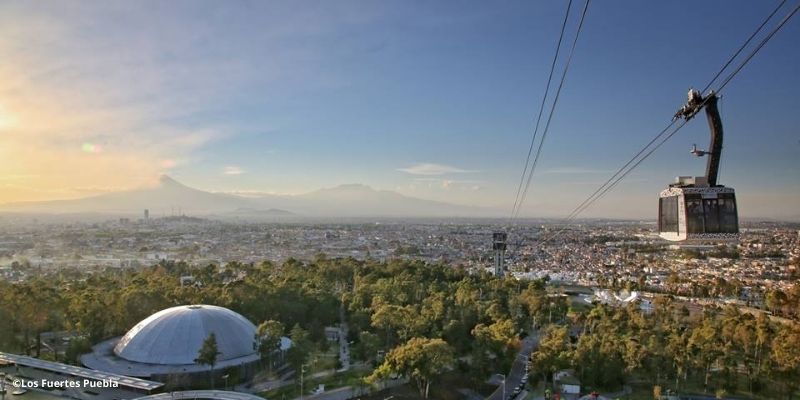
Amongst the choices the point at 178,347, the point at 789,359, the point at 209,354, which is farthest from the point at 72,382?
the point at 789,359

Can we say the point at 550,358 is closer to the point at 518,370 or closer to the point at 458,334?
the point at 518,370

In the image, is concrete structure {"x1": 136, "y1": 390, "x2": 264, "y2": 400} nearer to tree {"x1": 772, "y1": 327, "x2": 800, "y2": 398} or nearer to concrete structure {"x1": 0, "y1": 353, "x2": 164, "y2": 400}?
concrete structure {"x1": 0, "y1": 353, "x2": 164, "y2": 400}

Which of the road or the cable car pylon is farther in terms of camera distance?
the road

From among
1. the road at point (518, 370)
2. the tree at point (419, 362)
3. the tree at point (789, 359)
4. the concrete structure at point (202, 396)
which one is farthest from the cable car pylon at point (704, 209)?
the tree at point (789, 359)

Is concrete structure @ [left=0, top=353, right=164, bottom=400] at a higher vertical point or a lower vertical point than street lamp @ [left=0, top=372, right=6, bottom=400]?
lower

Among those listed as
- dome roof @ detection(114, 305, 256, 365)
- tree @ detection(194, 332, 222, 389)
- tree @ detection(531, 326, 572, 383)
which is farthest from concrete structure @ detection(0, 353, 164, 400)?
tree @ detection(531, 326, 572, 383)

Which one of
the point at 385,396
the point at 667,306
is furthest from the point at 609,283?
the point at 385,396

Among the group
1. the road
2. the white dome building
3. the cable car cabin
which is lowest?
the road
